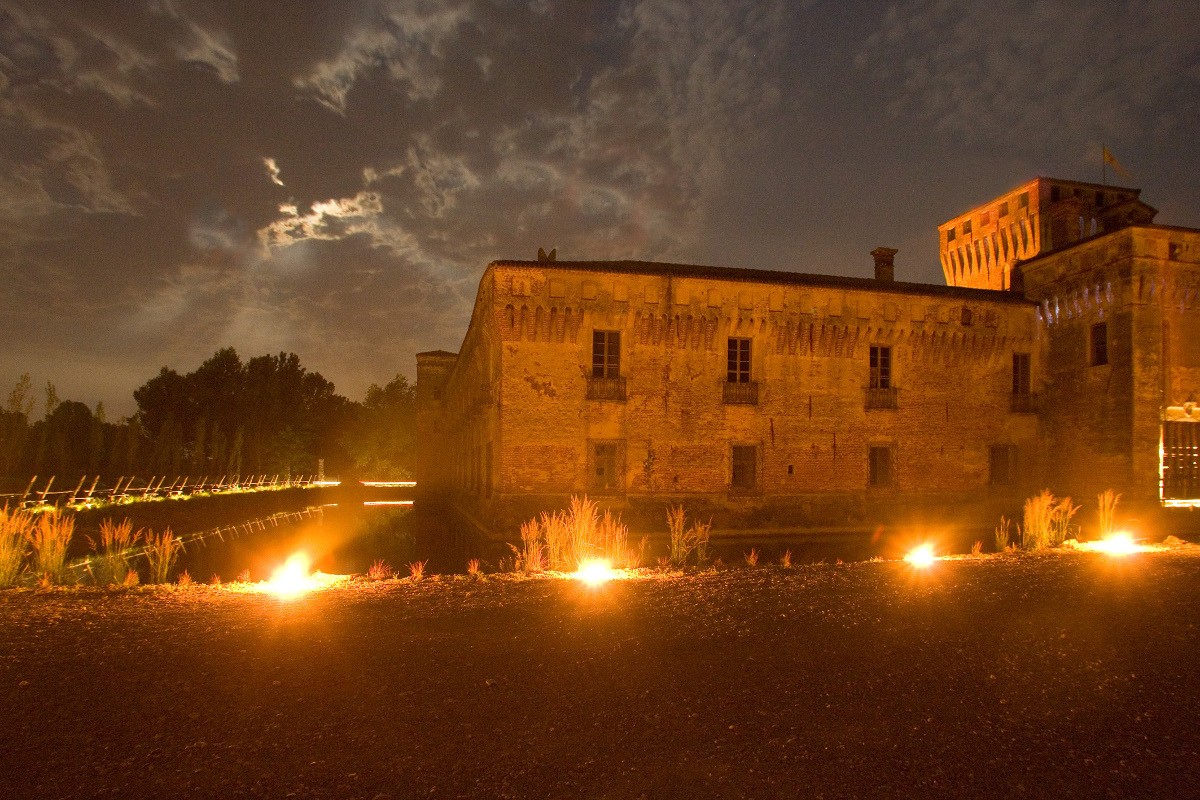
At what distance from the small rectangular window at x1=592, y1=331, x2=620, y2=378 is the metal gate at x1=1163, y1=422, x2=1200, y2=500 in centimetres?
1522

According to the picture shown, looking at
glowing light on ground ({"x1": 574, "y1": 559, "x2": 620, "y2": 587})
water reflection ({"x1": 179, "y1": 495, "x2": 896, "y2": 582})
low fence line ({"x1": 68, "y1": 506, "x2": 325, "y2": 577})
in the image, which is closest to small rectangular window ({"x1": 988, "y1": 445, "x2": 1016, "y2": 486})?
water reflection ({"x1": 179, "y1": 495, "x2": 896, "y2": 582})

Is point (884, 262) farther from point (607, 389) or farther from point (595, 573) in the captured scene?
point (595, 573)

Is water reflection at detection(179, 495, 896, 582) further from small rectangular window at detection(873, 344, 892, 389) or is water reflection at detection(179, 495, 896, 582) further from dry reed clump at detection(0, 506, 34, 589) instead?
small rectangular window at detection(873, 344, 892, 389)

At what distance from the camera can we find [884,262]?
2639 centimetres

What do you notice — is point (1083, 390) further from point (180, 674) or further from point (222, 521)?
point (222, 521)

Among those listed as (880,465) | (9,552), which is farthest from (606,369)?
(9,552)

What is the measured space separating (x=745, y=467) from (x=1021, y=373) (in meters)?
10.2

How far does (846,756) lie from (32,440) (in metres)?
45.4

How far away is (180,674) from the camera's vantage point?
17.4 ft

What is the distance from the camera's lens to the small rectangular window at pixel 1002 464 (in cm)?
2308

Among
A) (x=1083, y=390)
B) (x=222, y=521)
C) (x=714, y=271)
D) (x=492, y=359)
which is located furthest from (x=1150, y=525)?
(x=222, y=521)

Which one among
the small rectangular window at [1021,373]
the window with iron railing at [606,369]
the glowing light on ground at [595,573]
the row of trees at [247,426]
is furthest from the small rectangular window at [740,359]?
the row of trees at [247,426]

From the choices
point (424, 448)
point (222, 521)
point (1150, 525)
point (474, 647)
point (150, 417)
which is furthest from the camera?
point (150, 417)

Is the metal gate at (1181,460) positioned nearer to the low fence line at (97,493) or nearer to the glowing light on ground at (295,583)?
the glowing light on ground at (295,583)
